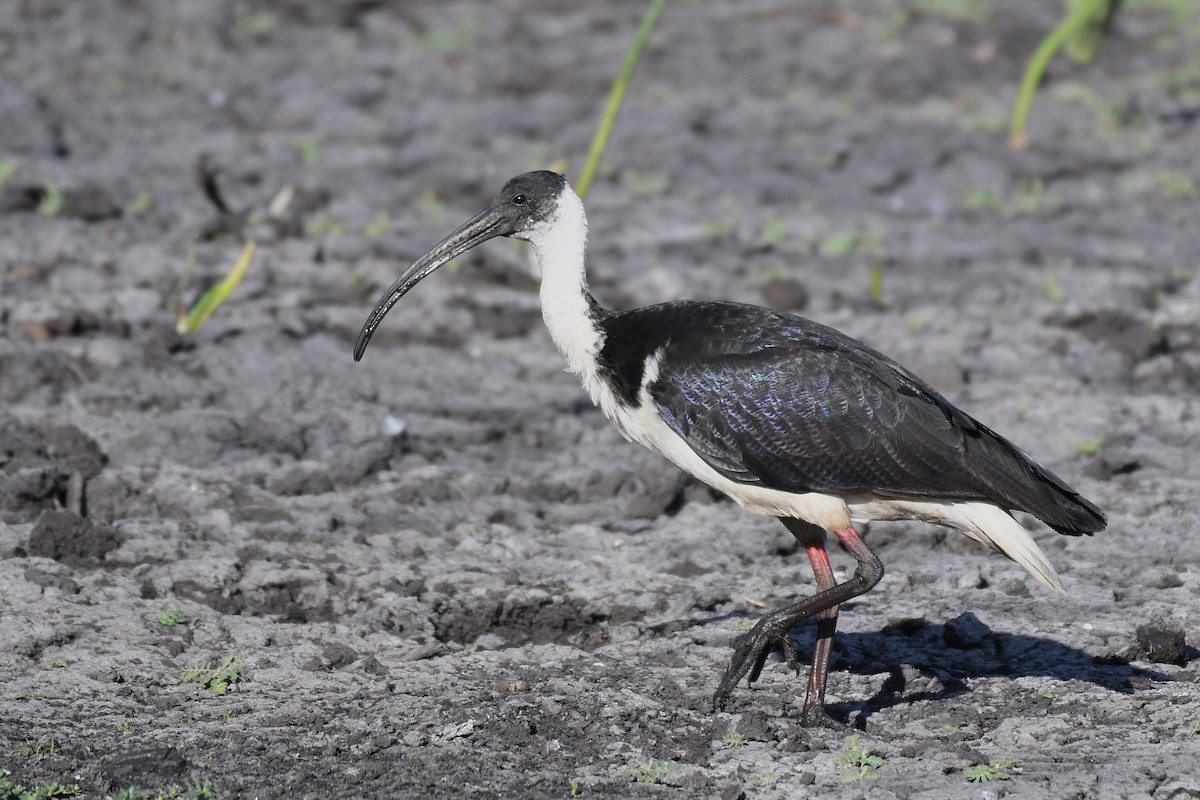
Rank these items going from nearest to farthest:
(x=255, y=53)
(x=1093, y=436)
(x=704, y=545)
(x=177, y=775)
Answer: (x=177, y=775), (x=704, y=545), (x=1093, y=436), (x=255, y=53)

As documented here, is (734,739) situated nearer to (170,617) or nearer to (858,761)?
(858,761)

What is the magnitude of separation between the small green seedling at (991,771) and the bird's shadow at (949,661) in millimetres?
590

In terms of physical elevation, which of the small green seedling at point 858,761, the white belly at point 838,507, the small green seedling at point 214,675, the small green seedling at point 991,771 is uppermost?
the white belly at point 838,507

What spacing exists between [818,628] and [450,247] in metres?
2.14

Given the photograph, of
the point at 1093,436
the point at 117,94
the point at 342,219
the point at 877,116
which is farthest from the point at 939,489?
the point at 117,94

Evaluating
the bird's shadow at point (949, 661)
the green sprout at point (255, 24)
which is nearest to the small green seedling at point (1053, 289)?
the bird's shadow at point (949, 661)

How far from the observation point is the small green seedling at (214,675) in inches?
215

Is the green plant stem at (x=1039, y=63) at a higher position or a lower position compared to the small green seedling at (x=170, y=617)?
higher

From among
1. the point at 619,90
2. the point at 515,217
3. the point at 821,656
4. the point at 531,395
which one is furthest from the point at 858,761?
the point at 619,90

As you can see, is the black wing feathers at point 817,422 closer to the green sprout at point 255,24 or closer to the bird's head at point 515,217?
the bird's head at point 515,217

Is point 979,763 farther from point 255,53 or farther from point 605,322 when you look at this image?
point 255,53

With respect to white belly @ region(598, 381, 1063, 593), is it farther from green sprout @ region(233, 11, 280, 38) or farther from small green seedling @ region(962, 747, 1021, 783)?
green sprout @ region(233, 11, 280, 38)

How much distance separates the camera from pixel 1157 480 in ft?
23.7

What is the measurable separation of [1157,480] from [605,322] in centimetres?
299
